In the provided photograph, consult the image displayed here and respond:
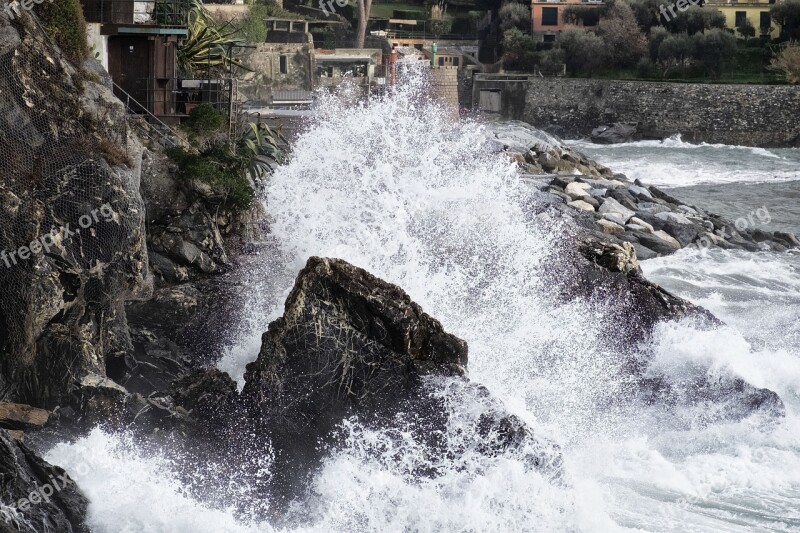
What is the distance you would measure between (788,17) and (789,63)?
5.85 m

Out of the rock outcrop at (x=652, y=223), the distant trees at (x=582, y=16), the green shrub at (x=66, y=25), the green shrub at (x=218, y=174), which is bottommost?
Result: the rock outcrop at (x=652, y=223)

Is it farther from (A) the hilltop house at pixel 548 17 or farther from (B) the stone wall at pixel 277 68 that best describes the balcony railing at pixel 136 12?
(A) the hilltop house at pixel 548 17

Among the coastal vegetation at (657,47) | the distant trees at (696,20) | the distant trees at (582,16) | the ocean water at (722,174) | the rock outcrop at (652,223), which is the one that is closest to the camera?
the rock outcrop at (652,223)

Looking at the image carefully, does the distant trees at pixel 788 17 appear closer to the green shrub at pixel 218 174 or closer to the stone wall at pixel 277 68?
the stone wall at pixel 277 68

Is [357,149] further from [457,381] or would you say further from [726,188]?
[726,188]

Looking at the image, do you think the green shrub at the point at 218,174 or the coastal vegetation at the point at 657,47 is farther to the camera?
the coastal vegetation at the point at 657,47

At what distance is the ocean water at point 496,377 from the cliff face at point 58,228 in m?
1.54

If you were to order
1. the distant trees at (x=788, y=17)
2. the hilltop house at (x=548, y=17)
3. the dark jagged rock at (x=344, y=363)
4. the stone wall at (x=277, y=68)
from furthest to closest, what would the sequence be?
1. the hilltop house at (x=548, y=17)
2. the distant trees at (x=788, y=17)
3. the stone wall at (x=277, y=68)
4. the dark jagged rock at (x=344, y=363)

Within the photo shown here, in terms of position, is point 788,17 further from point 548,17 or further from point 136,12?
point 136,12

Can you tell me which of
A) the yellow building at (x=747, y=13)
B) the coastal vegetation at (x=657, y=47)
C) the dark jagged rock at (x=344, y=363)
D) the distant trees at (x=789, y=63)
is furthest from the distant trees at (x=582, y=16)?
the dark jagged rock at (x=344, y=363)

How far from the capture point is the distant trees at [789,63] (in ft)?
181

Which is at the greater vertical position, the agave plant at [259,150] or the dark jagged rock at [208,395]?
the agave plant at [259,150]

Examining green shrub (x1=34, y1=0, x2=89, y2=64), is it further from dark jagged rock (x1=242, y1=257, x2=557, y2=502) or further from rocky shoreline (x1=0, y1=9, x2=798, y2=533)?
dark jagged rock (x1=242, y1=257, x2=557, y2=502)

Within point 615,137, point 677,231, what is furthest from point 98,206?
point 615,137
